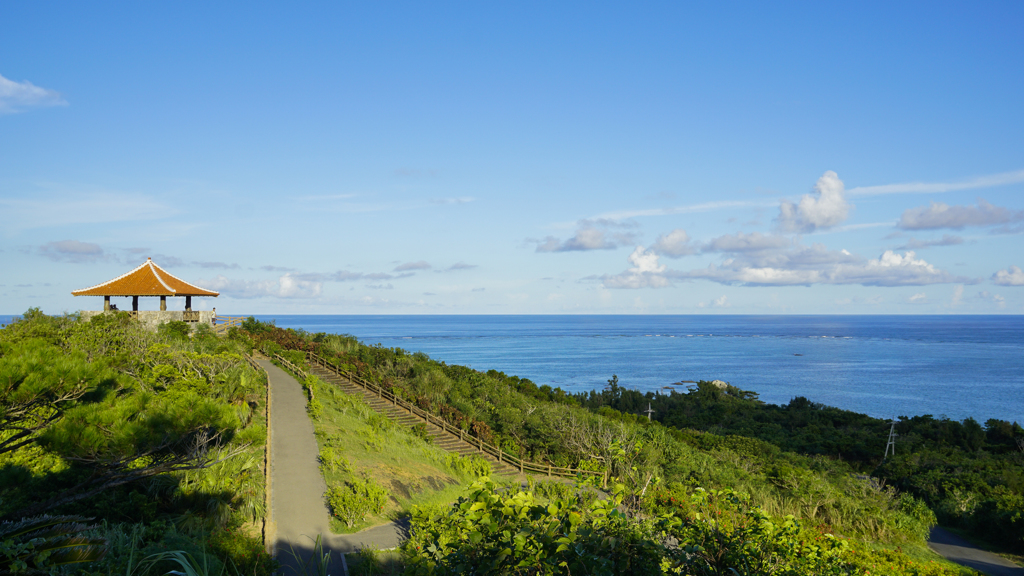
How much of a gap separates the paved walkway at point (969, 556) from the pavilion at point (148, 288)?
125 feet

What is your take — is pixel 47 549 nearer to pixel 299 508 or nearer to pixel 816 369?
pixel 299 508

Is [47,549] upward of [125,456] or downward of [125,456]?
upward

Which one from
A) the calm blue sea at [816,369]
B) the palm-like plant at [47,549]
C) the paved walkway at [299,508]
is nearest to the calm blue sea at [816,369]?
the calm blue sea at [816,369]

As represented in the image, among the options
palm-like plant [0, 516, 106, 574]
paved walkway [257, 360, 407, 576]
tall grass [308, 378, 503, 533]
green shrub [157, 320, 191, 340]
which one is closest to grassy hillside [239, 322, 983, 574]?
paved walkway [257, 360, 407, 576]

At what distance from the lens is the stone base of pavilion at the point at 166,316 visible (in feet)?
99.1

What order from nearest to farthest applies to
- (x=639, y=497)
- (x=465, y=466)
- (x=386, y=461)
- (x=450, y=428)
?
(x=639, y=497), (x=386, y=461), (x=465, y=466), (x=450, y=428)

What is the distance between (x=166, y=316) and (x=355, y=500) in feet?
77.7

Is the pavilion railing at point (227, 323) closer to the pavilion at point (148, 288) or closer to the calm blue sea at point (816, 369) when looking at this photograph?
the pavilion at point (148, 288)

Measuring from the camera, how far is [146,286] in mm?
31703

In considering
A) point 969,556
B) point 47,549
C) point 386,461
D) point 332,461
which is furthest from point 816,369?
point 47,549

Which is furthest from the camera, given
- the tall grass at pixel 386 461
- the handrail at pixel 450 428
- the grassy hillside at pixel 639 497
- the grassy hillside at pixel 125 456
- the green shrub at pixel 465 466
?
the handrail at pixel 450 428

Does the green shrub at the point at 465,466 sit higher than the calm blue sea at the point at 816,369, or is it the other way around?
the green shrub at the point at 465,466

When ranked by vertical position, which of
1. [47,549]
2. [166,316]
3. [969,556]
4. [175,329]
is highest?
[166,316]

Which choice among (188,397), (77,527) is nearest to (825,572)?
(77,527)
